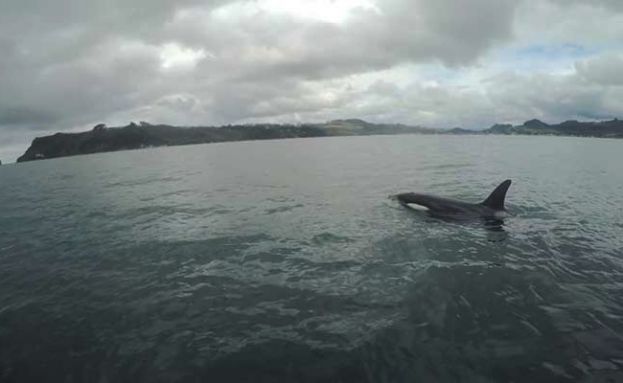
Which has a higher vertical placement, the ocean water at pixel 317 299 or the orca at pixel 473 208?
the orca at pixel 473 208

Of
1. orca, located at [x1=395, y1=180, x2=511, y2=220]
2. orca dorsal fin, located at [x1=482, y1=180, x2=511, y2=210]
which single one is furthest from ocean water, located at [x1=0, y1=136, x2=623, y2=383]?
orca dorsal fin, located at [x1=482, y1=180, x2=511, y2=210]

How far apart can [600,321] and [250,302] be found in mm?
12814

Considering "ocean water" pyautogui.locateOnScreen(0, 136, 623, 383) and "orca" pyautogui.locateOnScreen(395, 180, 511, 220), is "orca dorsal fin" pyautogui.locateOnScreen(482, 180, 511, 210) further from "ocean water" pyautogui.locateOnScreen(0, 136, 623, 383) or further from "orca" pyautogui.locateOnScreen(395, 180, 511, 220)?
"ocean water" pyautogui.locateOnScreen(0, 136, 623, 383)

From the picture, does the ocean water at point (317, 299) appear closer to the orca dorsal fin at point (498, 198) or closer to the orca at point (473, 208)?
the orca at point (473, 208)

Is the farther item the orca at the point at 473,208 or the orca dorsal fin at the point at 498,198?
the orca dorsal fin at the point at 498,198

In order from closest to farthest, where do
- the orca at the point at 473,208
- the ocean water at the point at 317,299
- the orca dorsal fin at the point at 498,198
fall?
1. the ocean water at the point at 317,299
2. the orca at the point at 473,208
3. the orca dorsal fin at the point at 498,198

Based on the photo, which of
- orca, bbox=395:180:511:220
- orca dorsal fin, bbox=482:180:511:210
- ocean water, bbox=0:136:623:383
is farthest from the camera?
orca dorsal fin, bbox=482:180:511:210

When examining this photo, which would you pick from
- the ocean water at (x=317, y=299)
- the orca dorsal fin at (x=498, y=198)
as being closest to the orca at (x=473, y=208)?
the orca dorsal fin at (x=498, y=198)

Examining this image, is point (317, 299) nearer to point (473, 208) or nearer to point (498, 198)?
point (473, 208)

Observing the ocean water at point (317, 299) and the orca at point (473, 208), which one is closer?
the ocean water at point (317, 299)

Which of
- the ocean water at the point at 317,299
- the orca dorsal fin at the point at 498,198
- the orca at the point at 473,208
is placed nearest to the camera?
the ocean water at the point at 317,299

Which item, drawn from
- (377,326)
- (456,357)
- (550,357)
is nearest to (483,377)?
(456,357)

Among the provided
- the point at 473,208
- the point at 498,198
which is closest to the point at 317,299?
the point at 473,208

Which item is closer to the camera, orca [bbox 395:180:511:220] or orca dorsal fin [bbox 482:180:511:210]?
orca [bbox 395:180:511:220]
